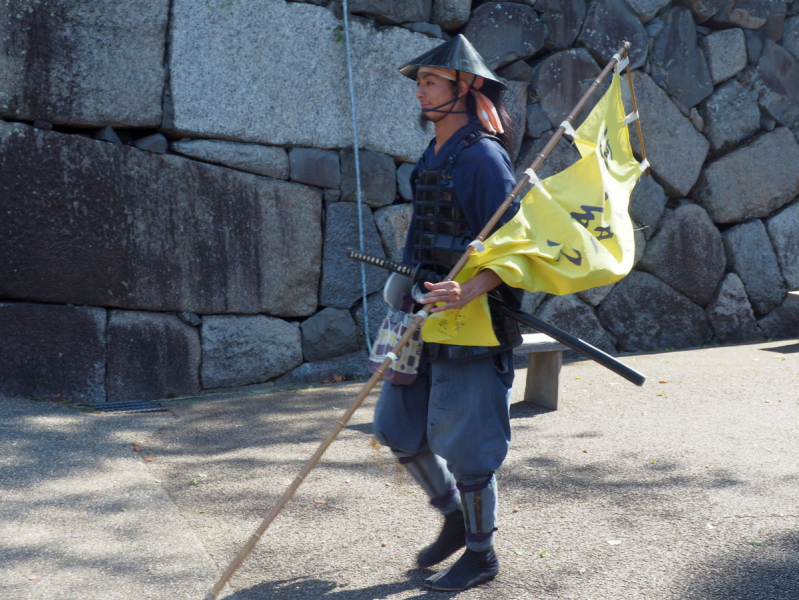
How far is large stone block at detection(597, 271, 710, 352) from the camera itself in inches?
262

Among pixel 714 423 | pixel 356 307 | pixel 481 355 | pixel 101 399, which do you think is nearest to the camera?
pixel 481 355

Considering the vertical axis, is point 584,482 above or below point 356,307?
below

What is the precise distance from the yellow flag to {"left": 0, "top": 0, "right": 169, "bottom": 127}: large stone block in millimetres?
3102

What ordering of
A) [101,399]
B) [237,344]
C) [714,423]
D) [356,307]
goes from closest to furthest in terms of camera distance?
[714,423] → [101,399] → [237,344] → [356,307]

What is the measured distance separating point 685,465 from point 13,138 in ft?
12.8

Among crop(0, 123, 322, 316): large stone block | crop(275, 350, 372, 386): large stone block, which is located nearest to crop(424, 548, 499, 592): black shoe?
crop(275, 350, 372, 386): large stone block

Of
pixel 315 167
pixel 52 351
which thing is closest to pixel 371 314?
pixel 315 167

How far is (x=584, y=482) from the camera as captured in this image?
356 cm

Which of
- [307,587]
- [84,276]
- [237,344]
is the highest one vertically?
[84,276]

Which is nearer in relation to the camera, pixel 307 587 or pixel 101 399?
pixel 307 587

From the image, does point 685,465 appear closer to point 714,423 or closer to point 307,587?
point 714,423

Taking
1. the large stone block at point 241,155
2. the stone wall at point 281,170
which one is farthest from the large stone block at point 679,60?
the large stone block at point 241,155

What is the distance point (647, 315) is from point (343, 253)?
2.75 meters

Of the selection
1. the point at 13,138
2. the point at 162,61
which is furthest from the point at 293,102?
the point at 13,138
